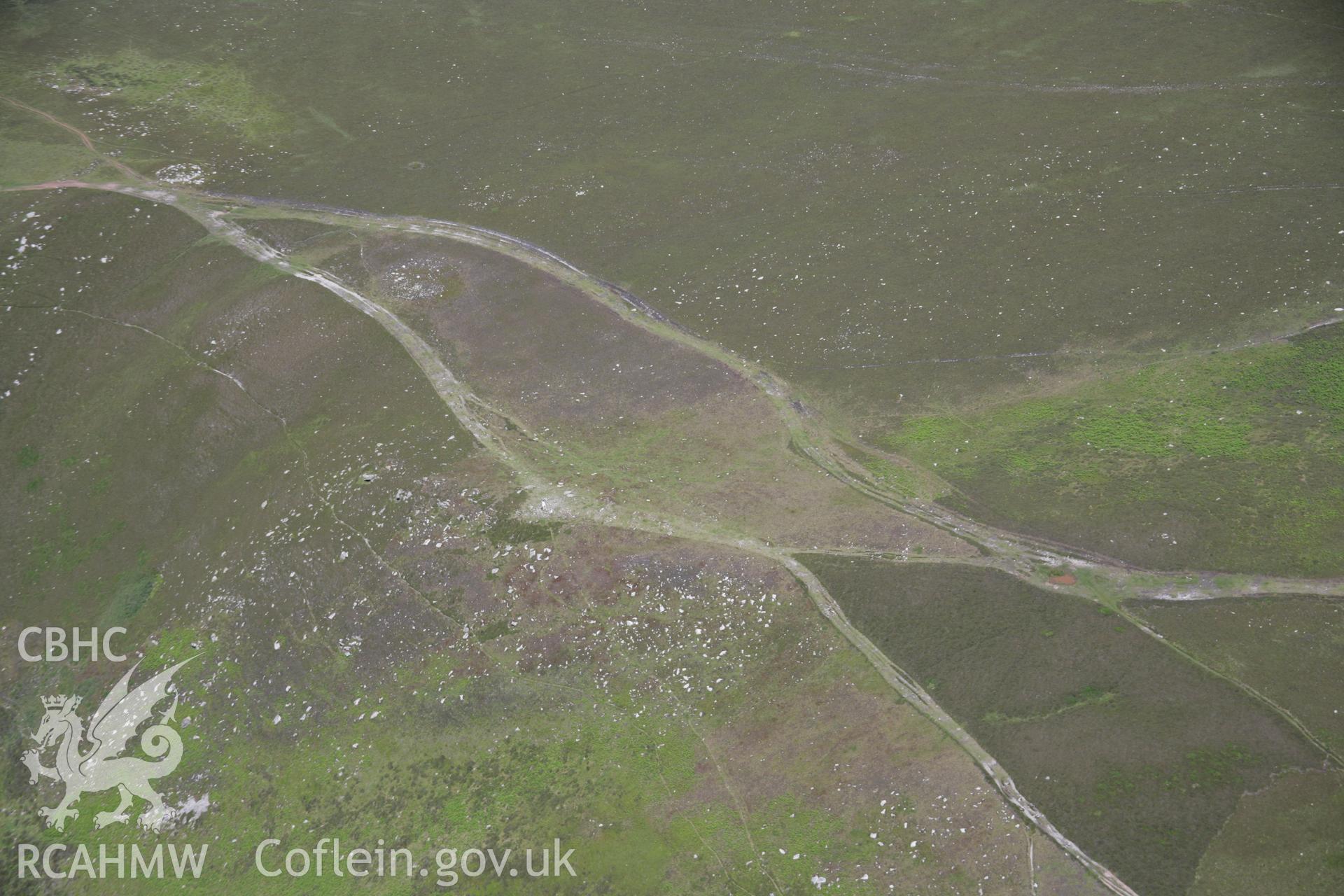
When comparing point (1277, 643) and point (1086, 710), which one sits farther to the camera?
point (1277, 643)

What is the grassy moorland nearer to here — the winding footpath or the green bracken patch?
the winding footpath

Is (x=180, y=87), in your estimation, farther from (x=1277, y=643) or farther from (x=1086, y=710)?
(x=1277, y=643)

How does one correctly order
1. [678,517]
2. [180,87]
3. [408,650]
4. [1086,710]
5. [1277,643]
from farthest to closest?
[180,87] → [678,517] → [408,650] → [1277,643] → [1086,710]

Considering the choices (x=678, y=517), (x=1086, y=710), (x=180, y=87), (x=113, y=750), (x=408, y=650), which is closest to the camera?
(x=1086, y=710)

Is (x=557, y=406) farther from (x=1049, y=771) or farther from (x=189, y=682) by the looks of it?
(x=1049, y=771)

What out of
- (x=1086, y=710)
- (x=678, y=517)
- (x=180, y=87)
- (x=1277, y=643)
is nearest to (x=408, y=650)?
(x=678, y=517)

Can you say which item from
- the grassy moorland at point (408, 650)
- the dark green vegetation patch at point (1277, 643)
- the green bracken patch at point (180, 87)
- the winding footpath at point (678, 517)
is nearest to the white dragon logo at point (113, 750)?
the grassy moorland at point (408, 650)
